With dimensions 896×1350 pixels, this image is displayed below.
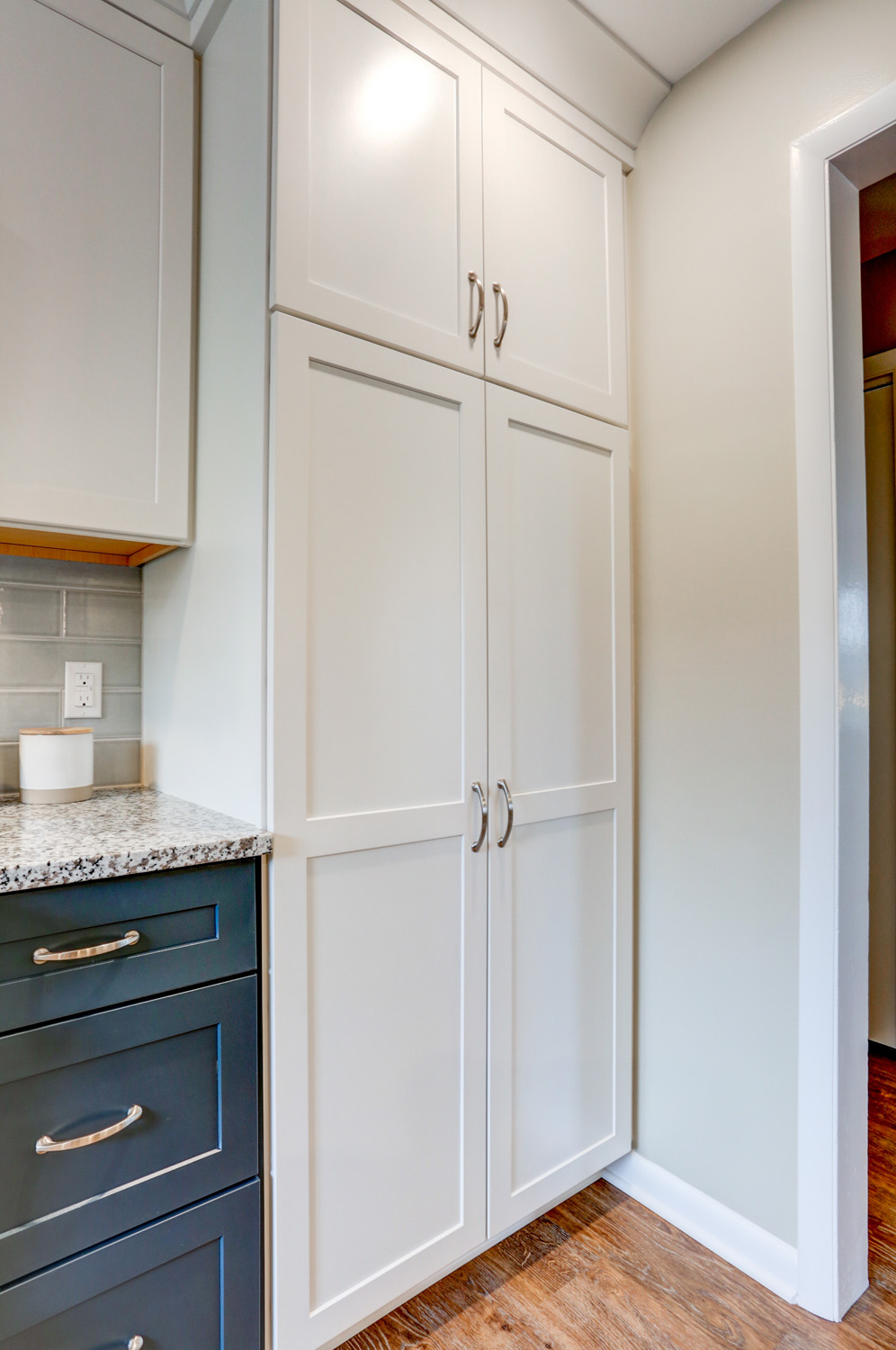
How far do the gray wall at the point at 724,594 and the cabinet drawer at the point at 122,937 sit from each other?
3.37ft

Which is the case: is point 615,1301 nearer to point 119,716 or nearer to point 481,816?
point 481,816

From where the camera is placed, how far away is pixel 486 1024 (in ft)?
4.82

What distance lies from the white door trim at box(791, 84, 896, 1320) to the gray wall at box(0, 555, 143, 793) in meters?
1.43

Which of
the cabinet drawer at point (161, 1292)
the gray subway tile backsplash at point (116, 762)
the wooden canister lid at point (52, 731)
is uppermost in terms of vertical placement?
the wooden canister lid at point (52, 731)

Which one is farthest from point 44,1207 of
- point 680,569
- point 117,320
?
point 680,569

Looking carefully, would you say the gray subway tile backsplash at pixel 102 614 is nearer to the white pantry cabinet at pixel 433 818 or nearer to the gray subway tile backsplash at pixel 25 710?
the gray subway tile backsplash at pixel 25 710

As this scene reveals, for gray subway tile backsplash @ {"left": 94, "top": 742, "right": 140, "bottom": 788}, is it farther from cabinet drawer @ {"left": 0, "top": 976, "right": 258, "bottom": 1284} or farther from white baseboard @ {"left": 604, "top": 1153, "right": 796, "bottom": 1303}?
white baseboard @ {"left": 604, "top": 1153, "right": 796, "bottom": 1303}

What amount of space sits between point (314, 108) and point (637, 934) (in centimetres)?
182

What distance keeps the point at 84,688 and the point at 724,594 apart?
1401 millimetres

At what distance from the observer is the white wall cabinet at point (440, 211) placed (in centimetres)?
122

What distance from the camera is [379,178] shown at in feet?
4.31

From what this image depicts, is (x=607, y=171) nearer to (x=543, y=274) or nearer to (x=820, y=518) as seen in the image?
(x=543, y=274)

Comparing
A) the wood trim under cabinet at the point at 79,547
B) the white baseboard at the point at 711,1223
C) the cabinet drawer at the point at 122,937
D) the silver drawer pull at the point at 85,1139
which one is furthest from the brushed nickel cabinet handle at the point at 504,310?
the white baseboard at the point at 711,1223

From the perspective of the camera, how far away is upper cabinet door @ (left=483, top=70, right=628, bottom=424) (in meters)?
1.50
